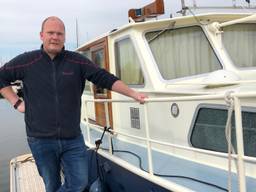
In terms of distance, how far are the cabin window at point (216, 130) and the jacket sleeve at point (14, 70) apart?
1627 millimetres

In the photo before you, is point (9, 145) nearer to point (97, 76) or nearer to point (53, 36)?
point (97, 76)

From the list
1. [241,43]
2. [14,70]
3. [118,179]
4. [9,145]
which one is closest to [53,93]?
[14,70]

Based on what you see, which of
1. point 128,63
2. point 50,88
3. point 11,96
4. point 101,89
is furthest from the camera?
point 101,89

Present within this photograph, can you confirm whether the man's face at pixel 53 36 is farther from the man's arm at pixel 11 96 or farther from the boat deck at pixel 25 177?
the boat deck at pixel 25 177

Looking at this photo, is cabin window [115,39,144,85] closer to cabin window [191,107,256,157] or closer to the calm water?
cabin window [191,107,256,157]

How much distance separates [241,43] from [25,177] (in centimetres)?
429

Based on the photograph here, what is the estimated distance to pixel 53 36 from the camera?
12.0 feet

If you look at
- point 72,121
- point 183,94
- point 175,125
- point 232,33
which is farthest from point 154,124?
point 232,33

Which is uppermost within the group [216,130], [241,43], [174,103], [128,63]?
[241,43]

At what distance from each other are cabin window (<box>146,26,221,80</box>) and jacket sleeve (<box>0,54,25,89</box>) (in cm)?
153

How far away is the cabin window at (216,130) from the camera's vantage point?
3.40m

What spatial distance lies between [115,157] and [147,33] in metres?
1.41

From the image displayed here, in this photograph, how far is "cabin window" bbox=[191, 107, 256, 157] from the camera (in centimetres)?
340

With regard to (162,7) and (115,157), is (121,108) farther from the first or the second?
(162,7)
